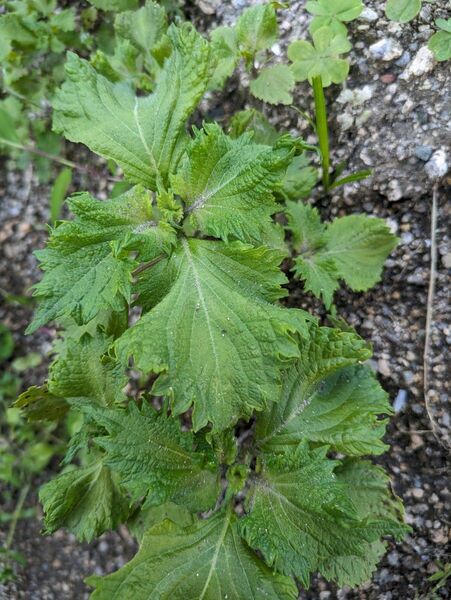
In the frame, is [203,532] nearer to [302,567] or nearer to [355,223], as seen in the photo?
[302,567]

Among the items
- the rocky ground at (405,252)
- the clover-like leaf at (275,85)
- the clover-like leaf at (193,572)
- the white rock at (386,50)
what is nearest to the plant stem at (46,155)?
the clover-like leaf at (275,85)

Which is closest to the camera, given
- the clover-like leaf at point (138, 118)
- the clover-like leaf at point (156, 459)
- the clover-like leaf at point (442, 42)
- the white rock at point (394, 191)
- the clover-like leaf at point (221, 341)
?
the clover-like leaf at point (221, 341)

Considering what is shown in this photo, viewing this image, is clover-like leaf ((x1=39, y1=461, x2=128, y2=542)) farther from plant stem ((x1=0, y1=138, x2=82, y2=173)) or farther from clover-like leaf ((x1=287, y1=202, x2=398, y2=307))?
plant stem ((x1=0, y1=138, x2=82, y2=173))

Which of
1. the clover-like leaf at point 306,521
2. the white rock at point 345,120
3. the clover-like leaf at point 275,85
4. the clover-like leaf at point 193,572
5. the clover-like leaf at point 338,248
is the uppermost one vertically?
the clover-like leaf at point 275,85

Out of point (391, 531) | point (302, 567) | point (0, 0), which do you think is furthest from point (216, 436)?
point (0, 0)

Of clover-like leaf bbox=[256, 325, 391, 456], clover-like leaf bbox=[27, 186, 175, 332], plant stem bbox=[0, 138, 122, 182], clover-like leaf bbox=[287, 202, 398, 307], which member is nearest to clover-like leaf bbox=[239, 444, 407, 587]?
clover-like leaf bbox=[256, 325, 391, 456]

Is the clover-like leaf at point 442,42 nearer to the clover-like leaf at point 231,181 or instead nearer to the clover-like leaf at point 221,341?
the clover-like leaf at point 231,181
